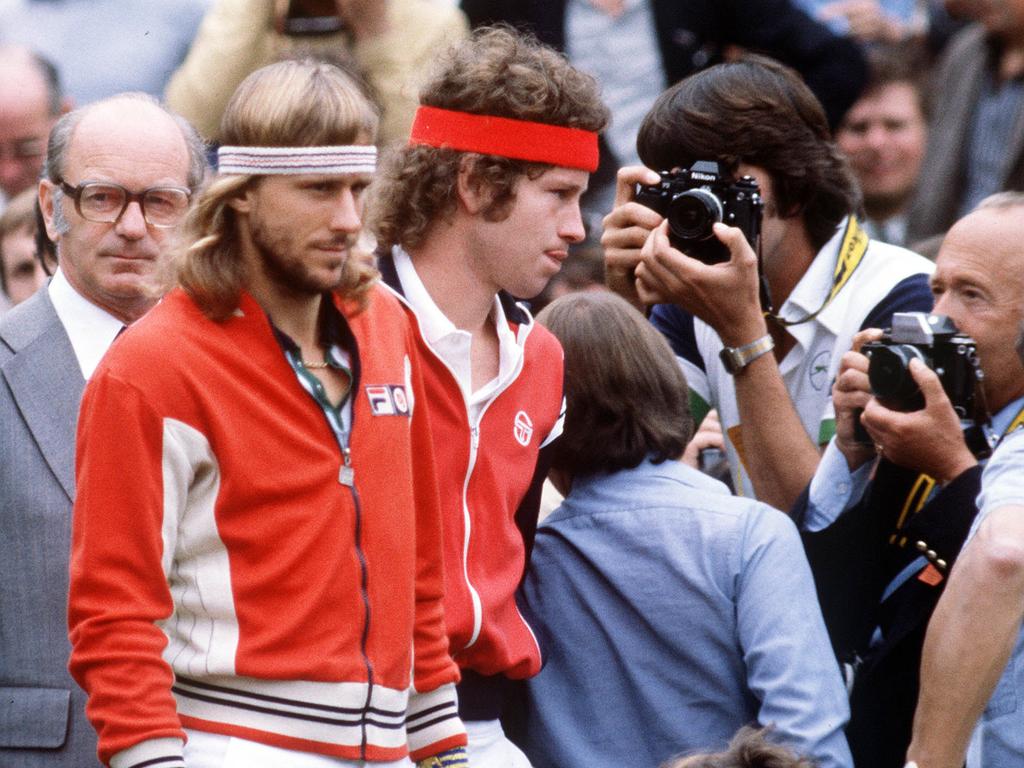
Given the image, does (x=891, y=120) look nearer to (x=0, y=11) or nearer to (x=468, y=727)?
(x=0, y=11)

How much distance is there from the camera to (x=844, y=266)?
4.07m

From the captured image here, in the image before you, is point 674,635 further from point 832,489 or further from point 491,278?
point 491,278

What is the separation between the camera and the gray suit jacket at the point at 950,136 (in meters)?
5.71

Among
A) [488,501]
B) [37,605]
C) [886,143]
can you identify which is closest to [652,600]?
[488,501]

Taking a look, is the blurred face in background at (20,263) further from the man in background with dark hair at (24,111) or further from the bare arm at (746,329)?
the bare arm at (746,329)

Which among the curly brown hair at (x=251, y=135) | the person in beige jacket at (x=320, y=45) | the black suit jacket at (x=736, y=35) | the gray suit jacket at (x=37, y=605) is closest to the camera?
the curly brown hair at (x=251, y=135)

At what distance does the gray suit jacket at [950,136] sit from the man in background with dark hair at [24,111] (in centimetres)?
274

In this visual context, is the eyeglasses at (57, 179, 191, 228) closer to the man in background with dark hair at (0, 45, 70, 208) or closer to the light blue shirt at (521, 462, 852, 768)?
the light blue shirt at (521, 462, 852, 768)

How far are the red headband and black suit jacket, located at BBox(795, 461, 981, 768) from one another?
894 millimetres

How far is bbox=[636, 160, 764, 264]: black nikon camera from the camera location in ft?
12.6

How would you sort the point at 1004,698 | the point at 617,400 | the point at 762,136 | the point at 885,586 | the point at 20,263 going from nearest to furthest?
the point at 1004,698 < the point at 617,400 < the point at 885,586 < the point at 762,136 < the point at 20,263

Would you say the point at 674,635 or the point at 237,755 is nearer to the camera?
the point at 237,755

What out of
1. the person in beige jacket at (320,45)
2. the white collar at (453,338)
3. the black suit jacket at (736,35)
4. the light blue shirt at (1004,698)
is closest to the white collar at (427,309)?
the white collar at (453,338)

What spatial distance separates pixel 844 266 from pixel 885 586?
0.77 metres
